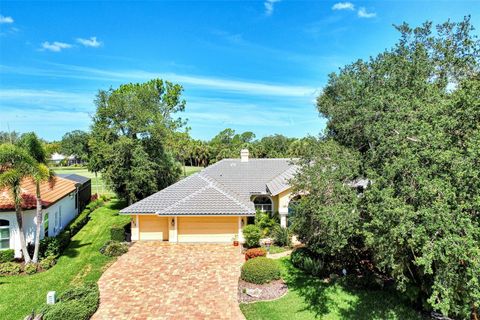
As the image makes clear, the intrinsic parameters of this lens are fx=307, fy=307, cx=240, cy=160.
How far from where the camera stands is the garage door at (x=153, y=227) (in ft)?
73.7

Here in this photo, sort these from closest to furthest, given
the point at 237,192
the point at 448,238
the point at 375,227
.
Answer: the point at 448,238 → the point at 375,227 → the point at 237,192

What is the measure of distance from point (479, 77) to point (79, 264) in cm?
2162

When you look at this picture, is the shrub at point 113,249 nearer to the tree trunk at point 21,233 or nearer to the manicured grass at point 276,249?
the tree trunk at point 21,233

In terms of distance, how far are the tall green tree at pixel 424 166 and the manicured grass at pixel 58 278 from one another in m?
12.0

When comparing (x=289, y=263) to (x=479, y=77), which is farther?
(x=289, y=263)

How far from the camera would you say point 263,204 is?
26.0 metres

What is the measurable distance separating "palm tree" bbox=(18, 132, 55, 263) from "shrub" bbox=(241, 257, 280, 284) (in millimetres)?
11363

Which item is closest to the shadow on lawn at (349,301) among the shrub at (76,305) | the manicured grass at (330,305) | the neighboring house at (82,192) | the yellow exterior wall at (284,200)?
the manicured grass at (330,305)

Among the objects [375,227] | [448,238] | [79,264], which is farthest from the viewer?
[79,264]

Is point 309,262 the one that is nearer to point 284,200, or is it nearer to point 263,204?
point 284,200

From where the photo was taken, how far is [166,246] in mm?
21203

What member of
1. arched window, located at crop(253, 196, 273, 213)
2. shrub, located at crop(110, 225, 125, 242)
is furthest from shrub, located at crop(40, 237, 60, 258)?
arched window, located at crop(253, 196, 273, 213)

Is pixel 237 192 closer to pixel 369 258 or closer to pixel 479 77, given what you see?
pixel 369 258

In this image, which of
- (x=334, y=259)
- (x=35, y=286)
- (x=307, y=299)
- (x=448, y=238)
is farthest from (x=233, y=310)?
(x=35, y=286)
